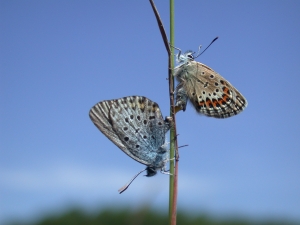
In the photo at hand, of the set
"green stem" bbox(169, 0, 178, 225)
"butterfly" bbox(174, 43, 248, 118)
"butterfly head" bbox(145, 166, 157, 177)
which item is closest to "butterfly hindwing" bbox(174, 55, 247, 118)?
"butterfly" bbox(174, 43, 248, 118)

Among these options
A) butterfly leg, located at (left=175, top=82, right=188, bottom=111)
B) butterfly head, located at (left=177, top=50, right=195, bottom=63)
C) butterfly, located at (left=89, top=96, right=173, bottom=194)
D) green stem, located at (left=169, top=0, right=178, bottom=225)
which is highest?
butterfly head, located at (left=177, top=50, right=195, bottom=63)

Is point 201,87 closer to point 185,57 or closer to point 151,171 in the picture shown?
point 185,57

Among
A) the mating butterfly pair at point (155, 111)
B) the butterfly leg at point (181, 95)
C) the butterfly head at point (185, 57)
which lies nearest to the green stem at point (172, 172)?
the mating butterfly pair at point (155, 111)

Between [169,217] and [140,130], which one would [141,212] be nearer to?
[169,217]

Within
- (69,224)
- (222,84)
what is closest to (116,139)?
(222,84)

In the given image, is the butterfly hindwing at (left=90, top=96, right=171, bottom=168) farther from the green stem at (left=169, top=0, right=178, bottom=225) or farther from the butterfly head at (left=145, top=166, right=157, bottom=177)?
the green stem at (left=169, top=0, right=178, bottom=225)

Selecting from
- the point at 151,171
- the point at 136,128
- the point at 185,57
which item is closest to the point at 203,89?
the point at 185,57

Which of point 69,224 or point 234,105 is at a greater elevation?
point 69,224
